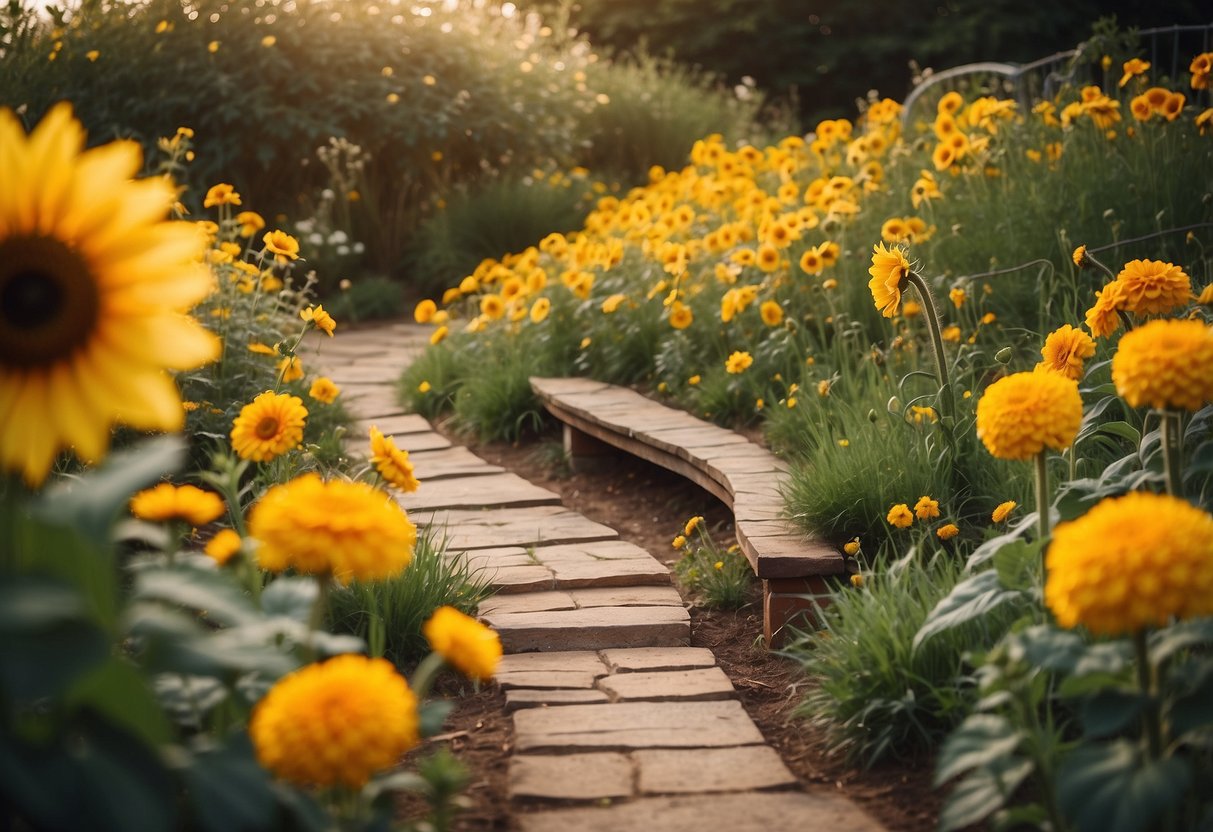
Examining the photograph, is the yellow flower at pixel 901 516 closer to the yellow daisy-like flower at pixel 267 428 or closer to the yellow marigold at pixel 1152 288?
the yellow marigold at pixel 1152 288

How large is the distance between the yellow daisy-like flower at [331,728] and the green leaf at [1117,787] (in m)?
0.84

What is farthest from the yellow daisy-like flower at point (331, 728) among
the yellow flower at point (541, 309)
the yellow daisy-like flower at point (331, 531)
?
the yellow flower at point (541, 309)

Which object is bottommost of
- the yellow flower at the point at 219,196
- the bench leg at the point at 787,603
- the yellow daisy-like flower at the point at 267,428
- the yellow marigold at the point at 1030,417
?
the bench leg at the point at 787,603

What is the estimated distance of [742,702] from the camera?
103 inches

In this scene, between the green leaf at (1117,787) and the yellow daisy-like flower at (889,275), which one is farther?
the yellow daisy-like flower at (889,275)

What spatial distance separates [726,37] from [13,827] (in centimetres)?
1744

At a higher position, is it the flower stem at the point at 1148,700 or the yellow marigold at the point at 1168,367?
the yellow marigold at the point at 1168,367

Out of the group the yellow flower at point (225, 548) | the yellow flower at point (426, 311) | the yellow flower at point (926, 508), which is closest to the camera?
the yellow flower at point (225, 548)

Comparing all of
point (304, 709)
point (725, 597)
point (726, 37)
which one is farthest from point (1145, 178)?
point (726, 37)

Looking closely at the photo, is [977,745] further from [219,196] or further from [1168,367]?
[219,196]

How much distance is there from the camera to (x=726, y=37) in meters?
17.6

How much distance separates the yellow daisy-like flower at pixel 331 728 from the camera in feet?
4.43

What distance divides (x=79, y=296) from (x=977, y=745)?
1298 mm

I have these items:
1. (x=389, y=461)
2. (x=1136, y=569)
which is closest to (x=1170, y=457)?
(x=1136, y=569)
